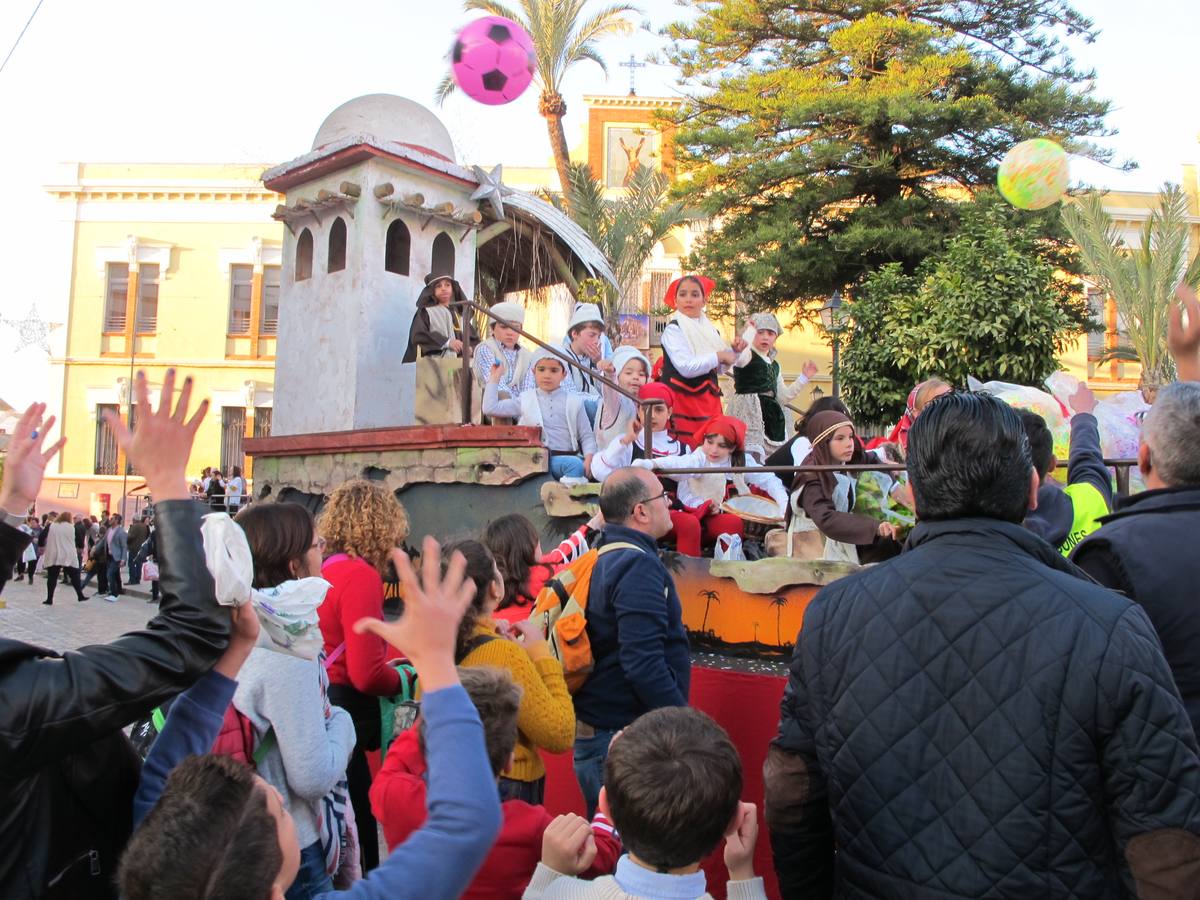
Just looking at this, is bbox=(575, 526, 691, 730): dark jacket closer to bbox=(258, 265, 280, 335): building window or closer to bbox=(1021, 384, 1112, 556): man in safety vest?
bbox=(1021, 384, 1112, 556): man in safety vest

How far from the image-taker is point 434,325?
9.48 m

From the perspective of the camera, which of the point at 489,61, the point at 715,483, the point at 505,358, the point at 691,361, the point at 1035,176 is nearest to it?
the point at 715,483

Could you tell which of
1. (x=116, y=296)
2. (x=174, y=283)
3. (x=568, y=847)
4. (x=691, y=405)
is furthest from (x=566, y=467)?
(x=116, y=296)

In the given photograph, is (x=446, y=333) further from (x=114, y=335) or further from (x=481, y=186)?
(x=114, y=335)

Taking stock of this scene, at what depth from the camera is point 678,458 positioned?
6.84m

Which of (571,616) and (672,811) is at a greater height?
(571,616)

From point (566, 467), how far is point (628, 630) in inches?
148

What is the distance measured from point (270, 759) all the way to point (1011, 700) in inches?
77.3

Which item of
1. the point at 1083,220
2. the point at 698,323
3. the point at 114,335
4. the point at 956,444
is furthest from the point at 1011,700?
the point at 114,335

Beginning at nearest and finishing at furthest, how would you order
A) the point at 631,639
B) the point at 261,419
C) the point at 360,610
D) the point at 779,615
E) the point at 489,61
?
the point at 631,639 → the point at 360,610 → the point at 779,615 → the point at 489,61 → the point at 261,419

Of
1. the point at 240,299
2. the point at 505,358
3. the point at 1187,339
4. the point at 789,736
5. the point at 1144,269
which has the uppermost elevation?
the point at 240,299

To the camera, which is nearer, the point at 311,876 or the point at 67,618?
the point at 311,876

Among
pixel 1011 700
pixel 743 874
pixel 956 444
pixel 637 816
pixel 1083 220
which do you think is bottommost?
pixel 743 874

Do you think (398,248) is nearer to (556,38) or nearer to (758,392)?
(758,392)
